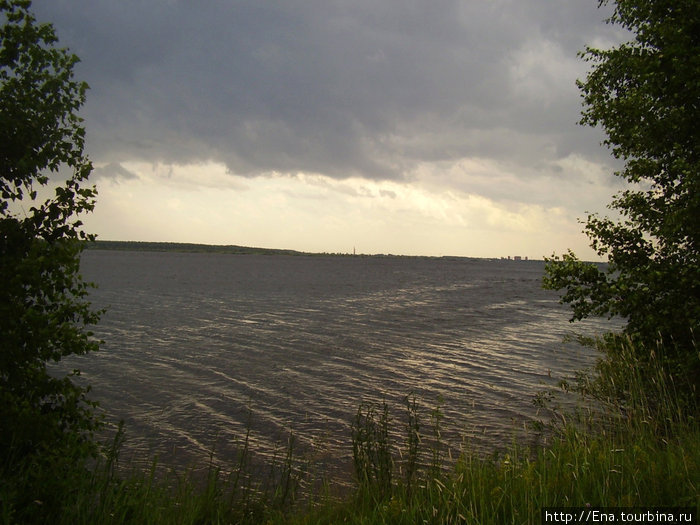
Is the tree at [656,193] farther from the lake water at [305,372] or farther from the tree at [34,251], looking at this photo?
the tree at [34,251]

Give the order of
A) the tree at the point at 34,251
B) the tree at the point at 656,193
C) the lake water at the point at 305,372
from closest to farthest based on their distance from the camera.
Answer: the tree at the point at 34,251 → the tree at the point at 656,193 → the lake water at the point at 305,372

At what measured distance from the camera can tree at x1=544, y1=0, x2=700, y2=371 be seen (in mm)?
9625

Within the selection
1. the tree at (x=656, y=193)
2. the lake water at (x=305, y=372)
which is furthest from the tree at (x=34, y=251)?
the tree at (x=656, y=193)

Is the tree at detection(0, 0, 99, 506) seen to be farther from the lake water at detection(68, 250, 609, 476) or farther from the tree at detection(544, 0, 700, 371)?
the tree at detection(544, 0, 700, 371)

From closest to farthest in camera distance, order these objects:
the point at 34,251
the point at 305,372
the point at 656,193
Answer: the point at 34,251
the point at 656,193
the point at 305,372

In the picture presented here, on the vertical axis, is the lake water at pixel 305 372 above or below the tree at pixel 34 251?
below

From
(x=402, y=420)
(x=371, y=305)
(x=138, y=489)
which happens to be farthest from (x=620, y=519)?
(x=371, y=305)

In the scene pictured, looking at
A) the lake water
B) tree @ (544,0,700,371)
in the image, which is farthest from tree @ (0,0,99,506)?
tree @ (544,0,700,371)

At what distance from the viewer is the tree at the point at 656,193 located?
379 inches

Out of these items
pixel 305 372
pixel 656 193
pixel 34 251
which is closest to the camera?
pixel 34 251

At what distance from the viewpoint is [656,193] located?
39.5ft

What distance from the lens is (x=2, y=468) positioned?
636cm

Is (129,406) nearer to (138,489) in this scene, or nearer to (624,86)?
(138,489)

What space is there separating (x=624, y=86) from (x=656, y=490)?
11464 millimetres
